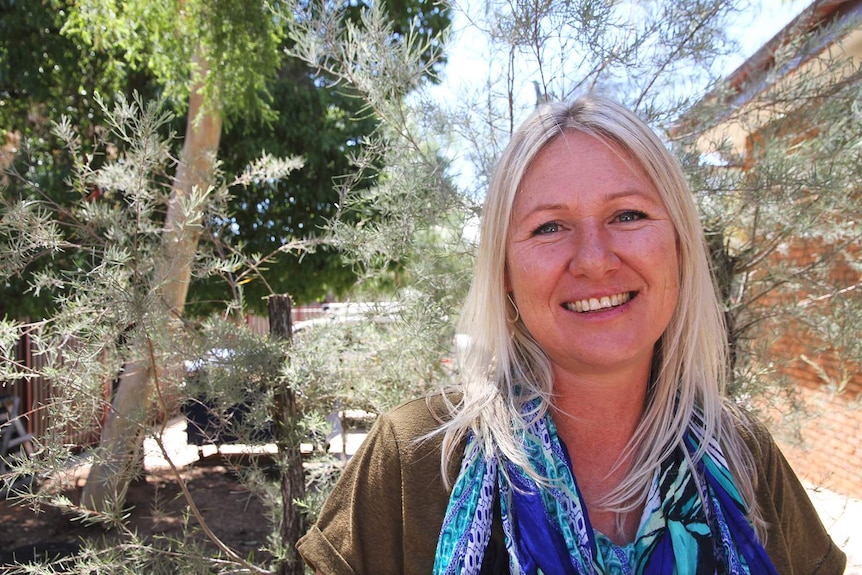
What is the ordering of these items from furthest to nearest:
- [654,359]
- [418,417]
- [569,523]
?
1. [654,359]
2. [418,417]
3. [569,523]

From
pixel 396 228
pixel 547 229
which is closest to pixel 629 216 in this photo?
pixel 547 229

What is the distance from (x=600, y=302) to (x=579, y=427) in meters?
0.33

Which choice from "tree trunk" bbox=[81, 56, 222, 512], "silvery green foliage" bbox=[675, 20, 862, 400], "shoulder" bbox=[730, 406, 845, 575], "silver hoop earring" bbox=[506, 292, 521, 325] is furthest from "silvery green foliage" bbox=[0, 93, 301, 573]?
"silvery green foliage" bbox=[675, 20, 862, 400]

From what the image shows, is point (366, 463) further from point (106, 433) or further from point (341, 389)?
point (106, 433)

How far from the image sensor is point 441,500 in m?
1.32

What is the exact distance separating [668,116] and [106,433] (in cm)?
298

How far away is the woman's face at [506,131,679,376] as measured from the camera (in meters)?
1.35

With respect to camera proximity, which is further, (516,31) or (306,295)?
(306,295)

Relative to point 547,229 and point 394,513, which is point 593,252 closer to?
point 547,229

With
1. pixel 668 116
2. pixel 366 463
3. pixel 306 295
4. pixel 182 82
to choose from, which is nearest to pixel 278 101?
pixel 306 295

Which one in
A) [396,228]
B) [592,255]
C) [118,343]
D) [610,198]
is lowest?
[118,343]

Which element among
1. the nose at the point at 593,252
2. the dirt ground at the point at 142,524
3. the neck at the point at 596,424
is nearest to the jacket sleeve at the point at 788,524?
the neck at the point at 596,424

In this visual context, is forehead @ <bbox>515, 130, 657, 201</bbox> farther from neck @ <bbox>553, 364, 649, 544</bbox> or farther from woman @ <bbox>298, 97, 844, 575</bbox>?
neck @ <bbox>553, 364, 649, 544</bbox>

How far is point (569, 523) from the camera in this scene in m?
1.31
